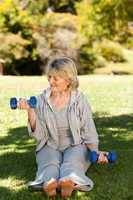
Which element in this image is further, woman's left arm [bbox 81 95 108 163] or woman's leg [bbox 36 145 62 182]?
woman's left arm [bbox 81 95 108 163]

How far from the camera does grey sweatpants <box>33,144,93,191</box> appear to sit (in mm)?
5945

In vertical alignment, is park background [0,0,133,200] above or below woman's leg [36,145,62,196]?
below

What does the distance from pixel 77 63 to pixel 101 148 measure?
2415 cm

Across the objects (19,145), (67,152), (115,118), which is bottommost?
(115,118)

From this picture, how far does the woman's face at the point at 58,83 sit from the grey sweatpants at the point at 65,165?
0.66 meters

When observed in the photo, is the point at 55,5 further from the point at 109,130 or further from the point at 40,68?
the point at 109,130

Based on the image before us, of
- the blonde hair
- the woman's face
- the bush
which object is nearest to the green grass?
the woman's face

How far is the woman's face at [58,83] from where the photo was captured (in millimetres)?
6473

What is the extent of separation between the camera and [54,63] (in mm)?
6480

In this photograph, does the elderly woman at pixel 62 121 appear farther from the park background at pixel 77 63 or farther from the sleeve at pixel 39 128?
the park background at pixel 77 63

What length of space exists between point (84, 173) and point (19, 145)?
2.46 meters

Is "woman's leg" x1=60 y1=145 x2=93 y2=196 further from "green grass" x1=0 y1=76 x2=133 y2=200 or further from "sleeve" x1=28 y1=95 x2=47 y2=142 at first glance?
"sleeve" x1=28 y1=95 x2=47 y2=142

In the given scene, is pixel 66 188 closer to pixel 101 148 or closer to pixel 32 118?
pixel 32 118

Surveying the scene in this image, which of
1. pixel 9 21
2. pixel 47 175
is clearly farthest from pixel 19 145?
pixel 9 21
